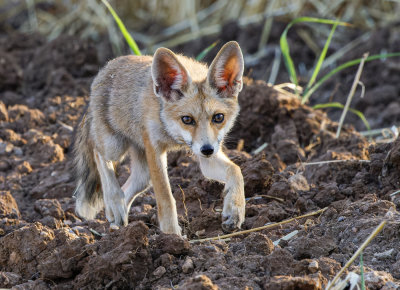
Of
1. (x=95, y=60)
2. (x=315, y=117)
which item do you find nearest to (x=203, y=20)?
(x=95, y=60)

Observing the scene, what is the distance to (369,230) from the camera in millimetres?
4184

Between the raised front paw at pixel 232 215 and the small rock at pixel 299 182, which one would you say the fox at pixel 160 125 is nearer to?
the raised front paw at pixel 232 215

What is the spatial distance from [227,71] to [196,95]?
0.33 m

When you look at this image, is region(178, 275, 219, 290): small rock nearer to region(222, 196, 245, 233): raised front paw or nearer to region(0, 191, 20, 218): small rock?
region(222, 196, 245, 233): raised front paw

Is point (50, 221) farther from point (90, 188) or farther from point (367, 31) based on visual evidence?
point (367, 31)

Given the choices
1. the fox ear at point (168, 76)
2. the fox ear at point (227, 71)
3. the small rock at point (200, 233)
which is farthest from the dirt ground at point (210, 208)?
the fox ear at point (168, 76)

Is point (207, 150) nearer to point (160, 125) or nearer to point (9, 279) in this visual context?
point (160, 125)

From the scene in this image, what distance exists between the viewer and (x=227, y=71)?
17.4ft

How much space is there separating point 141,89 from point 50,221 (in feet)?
4.54

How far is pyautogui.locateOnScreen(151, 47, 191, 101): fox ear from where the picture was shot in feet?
16.7

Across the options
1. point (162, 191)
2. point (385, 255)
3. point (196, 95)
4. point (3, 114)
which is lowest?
point (385, 255)

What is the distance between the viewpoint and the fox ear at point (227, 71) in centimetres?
512

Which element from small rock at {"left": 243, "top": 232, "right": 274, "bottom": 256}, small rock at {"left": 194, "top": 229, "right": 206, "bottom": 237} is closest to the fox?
small rock at {"left": 194, "top": 229, "right": 206, "bottom": 237}

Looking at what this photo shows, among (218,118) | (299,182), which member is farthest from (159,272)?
(299,182)
